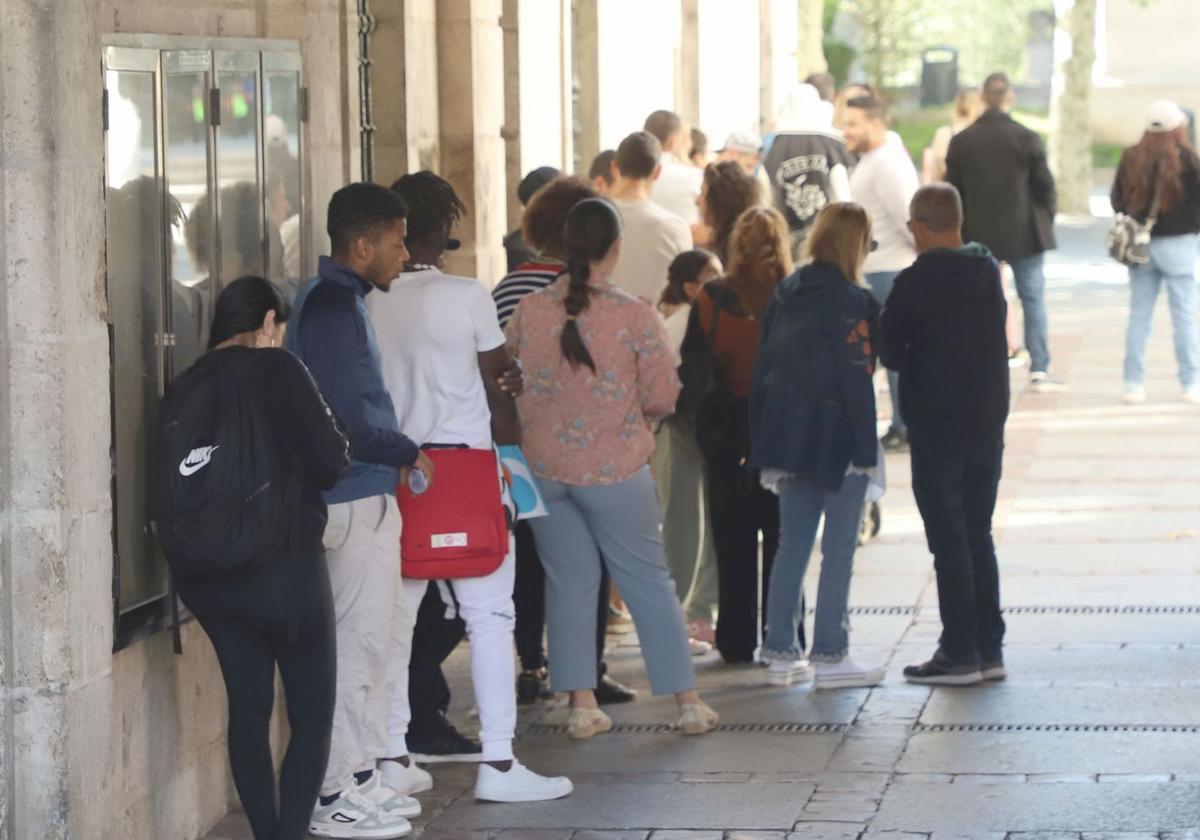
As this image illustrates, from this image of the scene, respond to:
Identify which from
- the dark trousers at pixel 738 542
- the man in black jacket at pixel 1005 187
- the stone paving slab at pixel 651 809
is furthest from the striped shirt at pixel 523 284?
the man in black jacket at pixel 1005 187

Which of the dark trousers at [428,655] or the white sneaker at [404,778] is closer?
the white sneaker at [404,778]

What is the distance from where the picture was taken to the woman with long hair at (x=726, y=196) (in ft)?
29.6

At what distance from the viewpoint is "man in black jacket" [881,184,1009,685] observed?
7957 millimetres

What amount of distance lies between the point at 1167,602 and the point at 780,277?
2.36 meters

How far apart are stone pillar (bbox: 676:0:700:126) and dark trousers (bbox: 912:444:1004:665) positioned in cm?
1136

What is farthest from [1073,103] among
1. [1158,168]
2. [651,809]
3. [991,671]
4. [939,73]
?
[651,809]

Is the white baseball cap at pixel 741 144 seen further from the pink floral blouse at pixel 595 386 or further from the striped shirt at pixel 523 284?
the pink floral blouse at pixel 595 386

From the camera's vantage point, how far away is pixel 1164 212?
14445mm

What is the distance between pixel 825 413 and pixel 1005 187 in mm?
7356

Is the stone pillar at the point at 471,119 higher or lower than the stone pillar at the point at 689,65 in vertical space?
lower

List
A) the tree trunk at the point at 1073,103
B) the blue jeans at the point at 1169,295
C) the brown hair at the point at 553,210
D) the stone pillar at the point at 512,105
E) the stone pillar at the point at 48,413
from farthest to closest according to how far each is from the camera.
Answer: the tree trunk at the point at 1073,103 < the blue jeans at the point at 1169,295 < the stone pillar at the point at 512,105 < the brown hair at the point at 553,210 < the stone pillar at the point at 48,413

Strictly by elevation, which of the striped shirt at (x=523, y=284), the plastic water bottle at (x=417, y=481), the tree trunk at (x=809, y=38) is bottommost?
the plastic water bottle at (x=417, y=481)

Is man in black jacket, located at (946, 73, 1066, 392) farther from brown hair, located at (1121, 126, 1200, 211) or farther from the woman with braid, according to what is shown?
the woman with braid

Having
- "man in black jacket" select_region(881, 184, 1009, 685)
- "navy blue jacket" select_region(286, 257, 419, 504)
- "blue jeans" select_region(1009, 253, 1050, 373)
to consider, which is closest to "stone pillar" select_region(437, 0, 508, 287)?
"man in black jacket" select_region(881, 184, 1009, 685)
